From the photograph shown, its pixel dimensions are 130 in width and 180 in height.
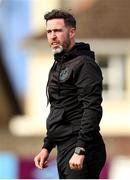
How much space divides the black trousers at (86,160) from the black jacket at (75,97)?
0.05 metres

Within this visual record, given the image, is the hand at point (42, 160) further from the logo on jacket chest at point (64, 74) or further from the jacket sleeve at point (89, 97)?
the logo on jacket chest at point (64, 74)

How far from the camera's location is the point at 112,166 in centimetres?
1413

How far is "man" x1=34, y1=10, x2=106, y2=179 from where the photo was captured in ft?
17.3

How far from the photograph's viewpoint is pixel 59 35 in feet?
17.7

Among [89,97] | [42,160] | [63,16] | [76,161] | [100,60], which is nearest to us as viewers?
[76,161]

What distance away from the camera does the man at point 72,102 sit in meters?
5.27

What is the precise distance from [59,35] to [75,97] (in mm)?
381

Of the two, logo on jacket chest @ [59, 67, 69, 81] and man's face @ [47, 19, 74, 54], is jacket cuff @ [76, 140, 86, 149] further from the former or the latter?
man's face @ [47, 19, 74, 54]

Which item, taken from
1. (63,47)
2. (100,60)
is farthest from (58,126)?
(100,60)

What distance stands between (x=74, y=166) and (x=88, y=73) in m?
0.55

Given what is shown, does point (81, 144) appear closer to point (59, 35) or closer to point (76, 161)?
point (76, 161)

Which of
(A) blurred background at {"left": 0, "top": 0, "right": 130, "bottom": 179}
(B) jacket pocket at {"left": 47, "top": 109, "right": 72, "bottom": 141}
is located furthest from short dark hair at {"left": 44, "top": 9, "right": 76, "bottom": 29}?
(A) blurred background at {"left": 0, "top": 0, "right": 130, "bottom": 179}

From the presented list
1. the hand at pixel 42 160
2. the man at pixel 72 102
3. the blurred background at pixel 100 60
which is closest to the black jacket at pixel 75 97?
the man at pixel 72 102

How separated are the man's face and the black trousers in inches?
22.1
